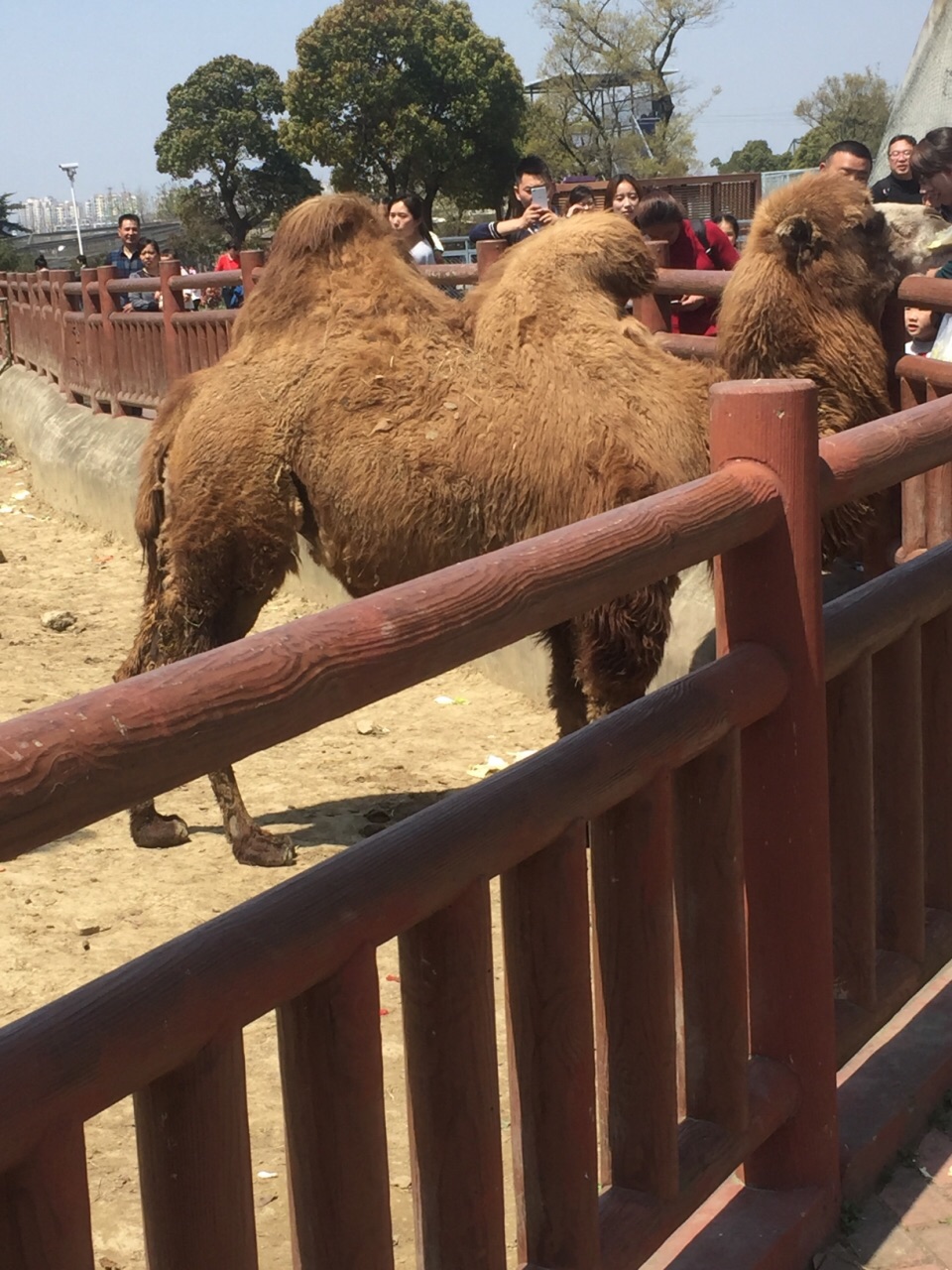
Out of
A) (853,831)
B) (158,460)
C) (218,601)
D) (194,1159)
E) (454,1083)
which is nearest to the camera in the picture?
(194,1159)

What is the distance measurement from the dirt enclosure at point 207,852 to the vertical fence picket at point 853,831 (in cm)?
98

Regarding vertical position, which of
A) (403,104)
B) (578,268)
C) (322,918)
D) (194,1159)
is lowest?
(194,1159)

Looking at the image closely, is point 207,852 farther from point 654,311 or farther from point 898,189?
point 898,189

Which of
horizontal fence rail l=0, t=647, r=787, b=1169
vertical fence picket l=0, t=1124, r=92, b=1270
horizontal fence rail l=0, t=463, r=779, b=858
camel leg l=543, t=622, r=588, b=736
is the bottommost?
camel leg l=543, t=622, r=588, b=736

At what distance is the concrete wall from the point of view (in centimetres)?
620

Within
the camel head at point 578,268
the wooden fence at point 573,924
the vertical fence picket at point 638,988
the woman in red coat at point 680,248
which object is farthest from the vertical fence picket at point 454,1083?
the woman in red coat at point 680,248

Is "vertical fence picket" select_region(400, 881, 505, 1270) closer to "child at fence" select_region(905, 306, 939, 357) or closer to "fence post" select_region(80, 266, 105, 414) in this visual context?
"child at fence" select_region(905, 306, 939, 357)

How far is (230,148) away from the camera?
68.1 meters

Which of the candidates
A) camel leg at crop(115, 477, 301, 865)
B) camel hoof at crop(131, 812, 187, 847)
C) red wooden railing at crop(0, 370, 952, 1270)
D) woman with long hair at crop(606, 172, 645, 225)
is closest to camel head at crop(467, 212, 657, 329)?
camel leg at crop(115, 477, 301, 865)

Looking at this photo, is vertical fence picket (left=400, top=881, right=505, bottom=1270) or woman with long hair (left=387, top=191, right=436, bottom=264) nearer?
vertical fence picket (left=400, top=881, right=505, bottom=1270)

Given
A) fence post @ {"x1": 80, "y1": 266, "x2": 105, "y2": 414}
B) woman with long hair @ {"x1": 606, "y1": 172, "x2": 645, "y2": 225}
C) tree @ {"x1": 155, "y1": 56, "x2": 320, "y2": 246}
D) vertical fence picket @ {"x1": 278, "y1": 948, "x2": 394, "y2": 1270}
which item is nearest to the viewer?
vertical fence picket @ {"x1": 278, "y1": 948, "x2": 394, "y2": 1270}

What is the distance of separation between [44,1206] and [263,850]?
13.7 ft

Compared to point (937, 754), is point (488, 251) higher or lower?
higher

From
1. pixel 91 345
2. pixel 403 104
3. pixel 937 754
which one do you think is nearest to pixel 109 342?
pixel 91 345
